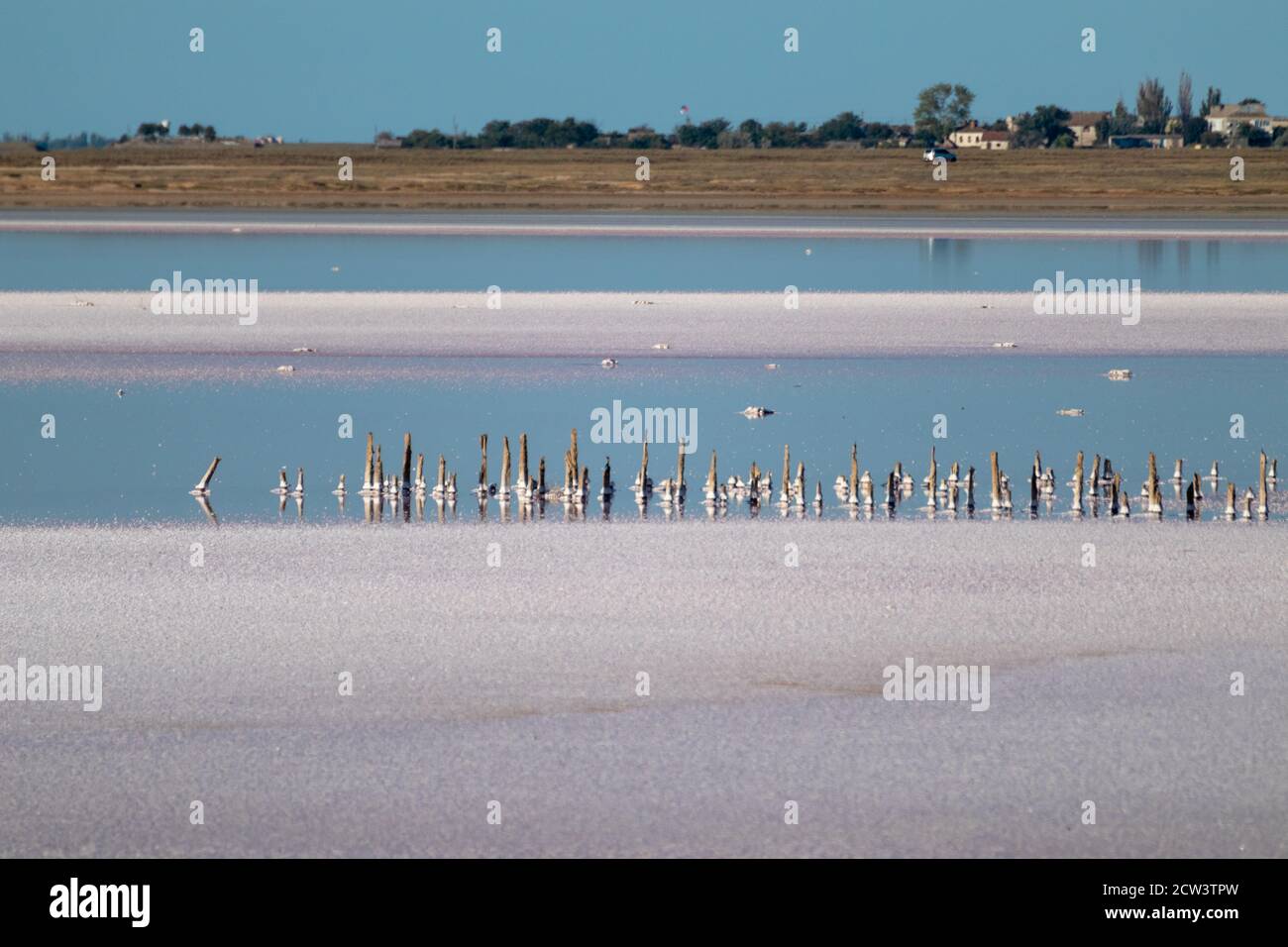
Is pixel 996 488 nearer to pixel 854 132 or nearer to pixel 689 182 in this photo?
pixel 689 182

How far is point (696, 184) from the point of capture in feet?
224

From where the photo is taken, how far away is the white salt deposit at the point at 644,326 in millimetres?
20250

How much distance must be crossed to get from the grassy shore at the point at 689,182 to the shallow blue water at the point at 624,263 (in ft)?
51.9

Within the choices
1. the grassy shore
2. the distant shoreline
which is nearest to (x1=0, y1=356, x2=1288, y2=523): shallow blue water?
the distant shoreline

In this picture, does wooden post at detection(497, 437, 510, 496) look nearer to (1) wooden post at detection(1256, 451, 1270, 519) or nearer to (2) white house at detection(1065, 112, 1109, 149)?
(1) wooden post at detection(1256, 451, 1270, 519)

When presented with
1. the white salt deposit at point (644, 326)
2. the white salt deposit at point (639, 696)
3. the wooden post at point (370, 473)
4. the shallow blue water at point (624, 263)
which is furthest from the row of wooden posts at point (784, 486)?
the shallow blue water at point (624, 263)

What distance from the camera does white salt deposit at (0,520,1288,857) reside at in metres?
6.11

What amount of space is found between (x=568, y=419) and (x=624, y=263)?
17.6 metres

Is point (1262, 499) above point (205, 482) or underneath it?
underneath

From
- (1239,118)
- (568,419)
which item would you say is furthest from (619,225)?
(1239,118)

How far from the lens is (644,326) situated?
2205cm

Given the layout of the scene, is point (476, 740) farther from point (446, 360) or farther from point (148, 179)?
point (148, 179)
